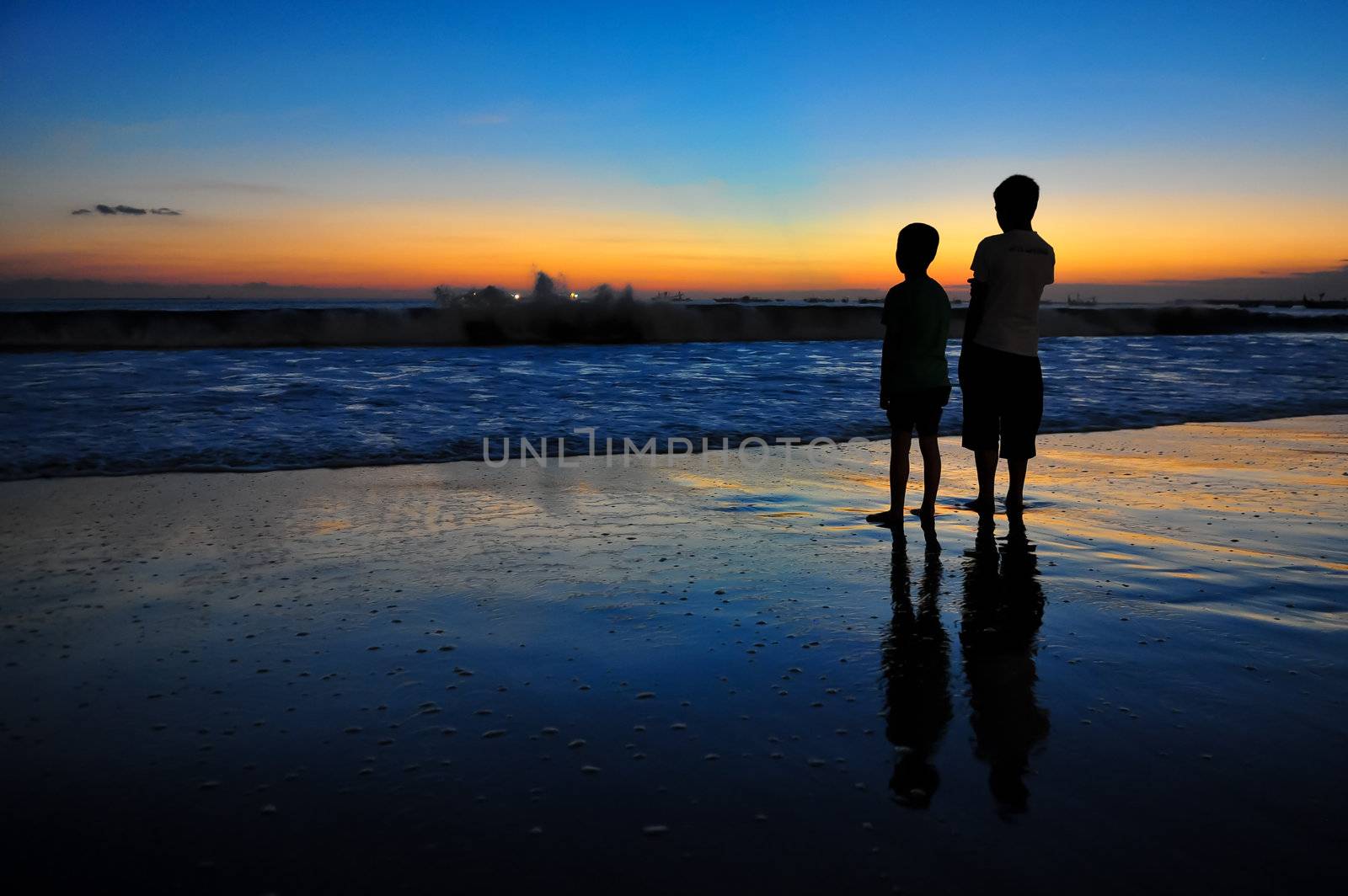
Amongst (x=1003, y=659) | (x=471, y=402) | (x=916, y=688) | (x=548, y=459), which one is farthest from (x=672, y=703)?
(x=471, y=402)

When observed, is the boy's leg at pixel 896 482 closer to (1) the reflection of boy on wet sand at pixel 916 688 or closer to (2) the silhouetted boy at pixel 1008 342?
(2) the silhouetted boy at pixel 1008 342

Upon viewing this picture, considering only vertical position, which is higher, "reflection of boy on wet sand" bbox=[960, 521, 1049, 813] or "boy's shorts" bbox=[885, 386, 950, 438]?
"boy's shorts" bbox=[885, 386, 950, 438]

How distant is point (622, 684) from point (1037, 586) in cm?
192

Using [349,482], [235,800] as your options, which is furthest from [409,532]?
[235,800]

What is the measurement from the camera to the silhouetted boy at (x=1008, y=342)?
484cm

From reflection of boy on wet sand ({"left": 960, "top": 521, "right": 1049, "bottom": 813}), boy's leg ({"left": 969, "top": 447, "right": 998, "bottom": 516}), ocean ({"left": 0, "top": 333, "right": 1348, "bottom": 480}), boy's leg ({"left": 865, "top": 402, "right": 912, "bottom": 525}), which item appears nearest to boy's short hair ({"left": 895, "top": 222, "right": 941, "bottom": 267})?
boy's leg ({"left": 865, "top": 402, "right": 912, "bottom": 525})

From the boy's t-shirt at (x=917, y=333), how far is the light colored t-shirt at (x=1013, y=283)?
0.26m

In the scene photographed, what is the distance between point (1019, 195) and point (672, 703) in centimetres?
393

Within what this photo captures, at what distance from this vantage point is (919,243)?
4.90 meters

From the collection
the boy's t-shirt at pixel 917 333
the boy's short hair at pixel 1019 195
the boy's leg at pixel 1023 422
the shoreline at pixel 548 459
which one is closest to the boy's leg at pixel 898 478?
the boy's t-shirt at pixel 917 333

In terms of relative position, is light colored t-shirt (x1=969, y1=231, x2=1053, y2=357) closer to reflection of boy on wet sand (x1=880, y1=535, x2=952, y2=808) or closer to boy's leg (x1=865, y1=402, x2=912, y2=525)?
boy's leg (x1=865, y1=402, x2=912, y2=525)

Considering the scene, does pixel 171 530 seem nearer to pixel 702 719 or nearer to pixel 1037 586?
pixel 702 719

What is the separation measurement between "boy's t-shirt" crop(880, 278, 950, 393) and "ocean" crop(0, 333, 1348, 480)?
2740 millimetres

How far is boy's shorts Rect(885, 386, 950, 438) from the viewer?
4883 mm
